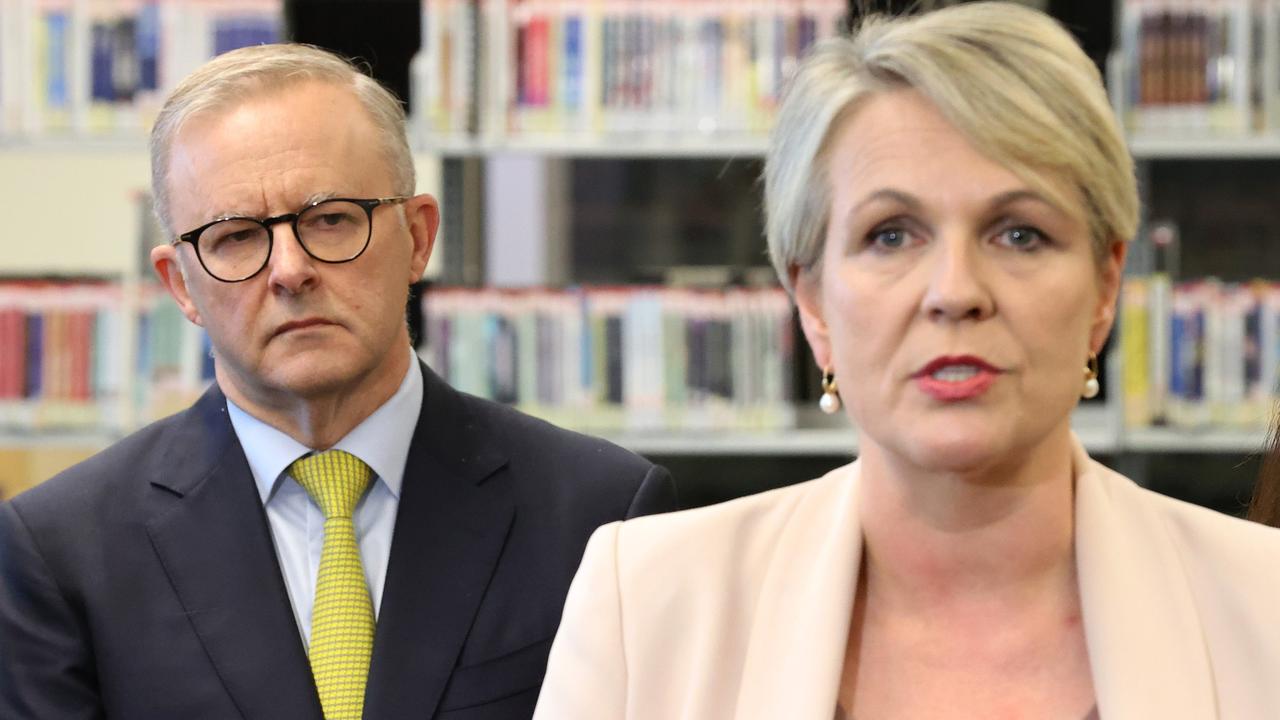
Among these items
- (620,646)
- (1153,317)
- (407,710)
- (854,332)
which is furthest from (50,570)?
(1153,317)

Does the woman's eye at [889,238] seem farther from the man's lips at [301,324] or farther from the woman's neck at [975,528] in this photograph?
the man's lips at [301,324]

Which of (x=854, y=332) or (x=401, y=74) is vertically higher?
(x=401, y=74)

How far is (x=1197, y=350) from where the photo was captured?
3572mm

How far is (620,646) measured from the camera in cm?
142

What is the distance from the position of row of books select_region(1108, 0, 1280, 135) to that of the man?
2134 mm

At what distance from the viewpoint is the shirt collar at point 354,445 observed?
5.86ft

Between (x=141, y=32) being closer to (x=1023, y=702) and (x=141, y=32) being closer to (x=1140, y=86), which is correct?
(x=1140, y=86)

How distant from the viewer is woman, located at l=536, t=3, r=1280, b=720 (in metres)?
1.29

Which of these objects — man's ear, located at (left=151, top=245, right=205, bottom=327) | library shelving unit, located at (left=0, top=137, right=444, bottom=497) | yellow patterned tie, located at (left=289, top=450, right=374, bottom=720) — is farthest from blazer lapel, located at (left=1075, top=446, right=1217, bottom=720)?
library shelving unit, located at (left=0, top=137, right=444, bottom=497)

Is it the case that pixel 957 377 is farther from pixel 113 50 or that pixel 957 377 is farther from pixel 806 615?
pixel 113 50

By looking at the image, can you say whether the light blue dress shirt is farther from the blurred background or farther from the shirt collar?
the blurred background

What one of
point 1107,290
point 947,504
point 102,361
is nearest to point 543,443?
point 947,504

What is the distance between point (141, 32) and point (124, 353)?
69 centimetres

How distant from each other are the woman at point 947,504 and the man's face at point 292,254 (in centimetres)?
43
